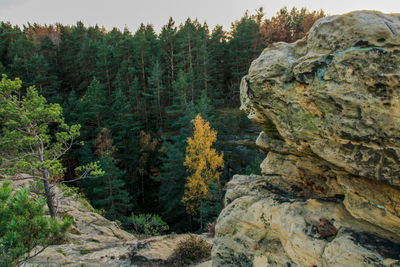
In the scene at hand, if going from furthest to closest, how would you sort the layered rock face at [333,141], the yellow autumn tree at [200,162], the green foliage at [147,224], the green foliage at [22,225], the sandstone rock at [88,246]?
the yellow autumn tree at [200,162] < the green foliage at [147,224] < the sandstone rock at [88,246] < the green foliage at [22,225] < the layered rock face at [333,141]

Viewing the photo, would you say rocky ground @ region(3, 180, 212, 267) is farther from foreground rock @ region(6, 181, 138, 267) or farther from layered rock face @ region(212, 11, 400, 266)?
layered rock face @ region(212, 11, 400, 266)

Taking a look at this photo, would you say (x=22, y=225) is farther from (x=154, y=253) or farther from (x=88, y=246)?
(x=88, y=246)

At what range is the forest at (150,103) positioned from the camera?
78.6 feet

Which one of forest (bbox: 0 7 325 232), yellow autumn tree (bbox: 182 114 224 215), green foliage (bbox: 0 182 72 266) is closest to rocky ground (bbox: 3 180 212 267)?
green foliage (bbox: 0 182 72 266)

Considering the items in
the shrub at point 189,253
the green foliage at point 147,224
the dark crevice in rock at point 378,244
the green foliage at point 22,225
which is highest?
the green foliage at point 22,225

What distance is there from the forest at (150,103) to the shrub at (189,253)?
8711 mm

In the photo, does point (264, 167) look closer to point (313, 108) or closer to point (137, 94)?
point (313, 108)

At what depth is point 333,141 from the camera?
425cm

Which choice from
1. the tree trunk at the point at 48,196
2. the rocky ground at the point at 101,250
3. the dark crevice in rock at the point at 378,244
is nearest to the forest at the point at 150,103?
the rocky ground at the point at 101,250

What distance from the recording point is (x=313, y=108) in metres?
4.34

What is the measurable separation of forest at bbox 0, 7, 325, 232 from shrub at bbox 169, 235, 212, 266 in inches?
343

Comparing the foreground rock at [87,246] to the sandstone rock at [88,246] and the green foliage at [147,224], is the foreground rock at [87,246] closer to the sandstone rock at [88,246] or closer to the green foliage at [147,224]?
the sandstone rock at [88,246]

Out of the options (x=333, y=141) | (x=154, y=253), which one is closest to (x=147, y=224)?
(x=154, y=253)

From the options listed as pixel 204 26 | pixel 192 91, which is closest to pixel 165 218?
pixel 192 91
